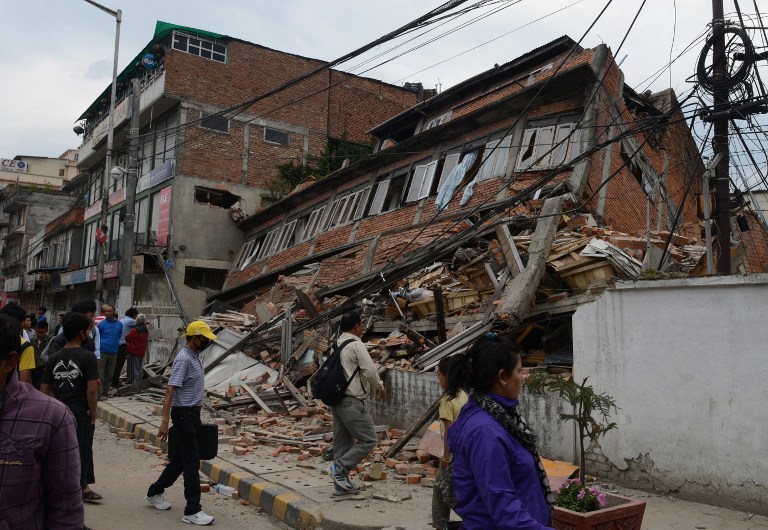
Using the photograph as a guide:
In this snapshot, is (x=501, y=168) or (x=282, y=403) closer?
(x=282, y=403)

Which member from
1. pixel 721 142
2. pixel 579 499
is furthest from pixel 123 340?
pixel 721 142

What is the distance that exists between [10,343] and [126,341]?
12666mm

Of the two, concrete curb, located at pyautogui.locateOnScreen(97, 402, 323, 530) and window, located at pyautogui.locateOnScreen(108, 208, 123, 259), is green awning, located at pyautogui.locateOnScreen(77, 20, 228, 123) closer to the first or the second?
window, located at pyautogui.locateOnScreen(108, 208, 123, 259)

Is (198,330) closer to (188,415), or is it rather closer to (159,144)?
(188,415)

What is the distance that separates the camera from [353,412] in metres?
6.38

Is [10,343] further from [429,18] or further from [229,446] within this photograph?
[429,18]

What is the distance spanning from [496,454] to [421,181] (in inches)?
594

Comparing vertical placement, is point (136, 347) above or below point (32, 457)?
above

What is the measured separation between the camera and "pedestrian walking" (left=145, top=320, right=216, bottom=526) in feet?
19.0

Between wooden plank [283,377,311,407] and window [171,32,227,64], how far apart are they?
766 inches

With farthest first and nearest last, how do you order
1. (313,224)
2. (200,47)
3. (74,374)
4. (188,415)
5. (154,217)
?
(154,217) → (200,47) → (313,224) → (188,415) → (74,374)

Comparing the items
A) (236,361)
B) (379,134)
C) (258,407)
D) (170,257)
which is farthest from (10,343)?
(170,257)

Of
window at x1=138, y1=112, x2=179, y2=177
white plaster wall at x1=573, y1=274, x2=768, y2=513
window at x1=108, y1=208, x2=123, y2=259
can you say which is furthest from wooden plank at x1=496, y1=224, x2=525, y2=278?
window at x1=108, y1=208, x2=123, y2=259

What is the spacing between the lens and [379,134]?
2308 centimetres
